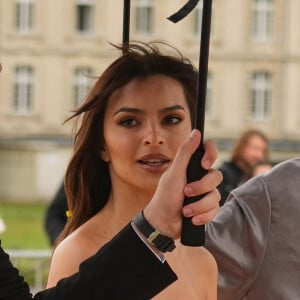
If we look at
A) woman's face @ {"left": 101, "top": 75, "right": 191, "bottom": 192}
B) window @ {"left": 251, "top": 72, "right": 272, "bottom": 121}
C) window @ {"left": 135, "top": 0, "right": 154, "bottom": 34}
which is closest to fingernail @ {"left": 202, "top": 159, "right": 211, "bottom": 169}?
woman's face @ {"left": 101, "top": 75, "right": 191, "bottom": 192}

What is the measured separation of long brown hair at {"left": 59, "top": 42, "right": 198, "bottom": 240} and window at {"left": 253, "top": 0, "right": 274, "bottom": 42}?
118ft

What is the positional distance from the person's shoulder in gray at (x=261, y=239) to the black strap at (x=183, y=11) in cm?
73

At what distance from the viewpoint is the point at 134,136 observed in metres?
1.98

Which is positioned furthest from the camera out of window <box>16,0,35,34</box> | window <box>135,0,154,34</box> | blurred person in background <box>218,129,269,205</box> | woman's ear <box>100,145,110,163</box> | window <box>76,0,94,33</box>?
window <box>76,0,94,33</box>

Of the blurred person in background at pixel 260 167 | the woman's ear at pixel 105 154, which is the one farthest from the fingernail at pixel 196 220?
the blurred person in background at pixel 260 167

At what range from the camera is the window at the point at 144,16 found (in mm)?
37844

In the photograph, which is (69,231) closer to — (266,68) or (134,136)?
(134,136)

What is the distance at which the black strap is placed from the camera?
1.57 meters

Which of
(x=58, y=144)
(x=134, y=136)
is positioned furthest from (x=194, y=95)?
(x=58, y=144)

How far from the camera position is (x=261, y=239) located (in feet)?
7.43

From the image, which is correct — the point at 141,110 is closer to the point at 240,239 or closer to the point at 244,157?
the point at 240,239

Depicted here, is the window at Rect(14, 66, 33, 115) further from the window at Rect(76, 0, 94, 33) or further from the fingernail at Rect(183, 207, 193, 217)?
the fingernail at Rect(183, 207, 193, 217)

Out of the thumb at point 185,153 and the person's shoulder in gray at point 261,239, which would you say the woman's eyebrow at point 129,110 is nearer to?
the person's shoulder in gray at point 261,239

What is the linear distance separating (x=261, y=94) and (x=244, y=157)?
1213 inches
